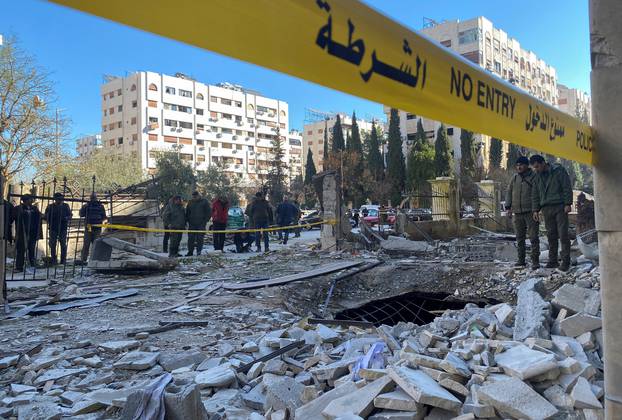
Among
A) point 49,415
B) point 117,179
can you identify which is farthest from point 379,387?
point 117,179

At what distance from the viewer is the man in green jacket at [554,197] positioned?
699 cm

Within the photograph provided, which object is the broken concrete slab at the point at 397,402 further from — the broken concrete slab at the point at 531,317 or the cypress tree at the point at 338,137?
the cypress tree at the point at 338,137

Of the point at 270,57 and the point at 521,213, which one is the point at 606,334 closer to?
the point at 270,57

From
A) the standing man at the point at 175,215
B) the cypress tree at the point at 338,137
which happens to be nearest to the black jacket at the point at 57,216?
the standing man at the point at 175,215

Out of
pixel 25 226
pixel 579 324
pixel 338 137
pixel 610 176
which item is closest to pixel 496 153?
pixel 338 137

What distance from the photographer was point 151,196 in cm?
1788

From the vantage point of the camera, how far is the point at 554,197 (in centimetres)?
705

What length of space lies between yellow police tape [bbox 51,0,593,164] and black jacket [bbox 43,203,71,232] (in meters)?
9.89

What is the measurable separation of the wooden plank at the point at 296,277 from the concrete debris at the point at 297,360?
48 cm

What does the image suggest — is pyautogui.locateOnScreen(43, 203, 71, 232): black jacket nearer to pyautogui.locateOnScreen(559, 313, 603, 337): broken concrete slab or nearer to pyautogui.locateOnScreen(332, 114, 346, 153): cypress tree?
pyautogui.locateOnScreen(559, 313, 603, 337): broken concrete slab

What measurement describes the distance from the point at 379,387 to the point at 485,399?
60 cm

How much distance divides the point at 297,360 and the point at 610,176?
112 inches

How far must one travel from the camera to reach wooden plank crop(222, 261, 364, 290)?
7.55 metres

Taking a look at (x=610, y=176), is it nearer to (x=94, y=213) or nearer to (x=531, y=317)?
(x=531, y=317)
